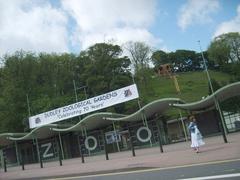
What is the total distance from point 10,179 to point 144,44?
235ft

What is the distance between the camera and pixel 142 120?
40250mm

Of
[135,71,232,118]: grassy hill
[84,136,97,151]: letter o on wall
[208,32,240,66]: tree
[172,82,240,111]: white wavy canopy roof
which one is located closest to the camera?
[172,82,240,111]: white wavy canopy roof

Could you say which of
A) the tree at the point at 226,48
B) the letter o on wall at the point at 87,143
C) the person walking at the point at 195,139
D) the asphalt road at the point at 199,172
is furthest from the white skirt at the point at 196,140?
the tree at the point at 226,48

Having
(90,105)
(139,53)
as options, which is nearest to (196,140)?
(90,105)

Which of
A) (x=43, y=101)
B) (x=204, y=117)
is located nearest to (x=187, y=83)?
(x=43, y=101)

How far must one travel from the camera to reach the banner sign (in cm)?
3583

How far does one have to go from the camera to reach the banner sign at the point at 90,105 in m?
35.8

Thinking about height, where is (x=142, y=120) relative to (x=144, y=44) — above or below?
below

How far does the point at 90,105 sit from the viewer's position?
3831 centimetres

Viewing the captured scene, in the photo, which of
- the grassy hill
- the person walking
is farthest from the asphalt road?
the grassy hill

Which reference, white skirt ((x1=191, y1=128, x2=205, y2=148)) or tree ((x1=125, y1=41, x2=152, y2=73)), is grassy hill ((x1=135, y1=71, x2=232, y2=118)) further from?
white skirt ((x1=191, y1=128, x2=205, y2=148))

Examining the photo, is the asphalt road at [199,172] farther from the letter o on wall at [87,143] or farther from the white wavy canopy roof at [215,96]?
the letter o on wall at [87,143]

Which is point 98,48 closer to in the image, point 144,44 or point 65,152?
point 144,44

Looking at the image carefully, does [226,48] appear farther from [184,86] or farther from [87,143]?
[87,143]
